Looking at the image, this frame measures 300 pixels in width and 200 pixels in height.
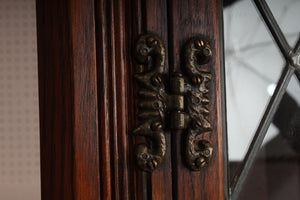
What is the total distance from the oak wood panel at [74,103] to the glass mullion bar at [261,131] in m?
0.15

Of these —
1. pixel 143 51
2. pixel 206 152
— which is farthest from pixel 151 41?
pixel 206 152

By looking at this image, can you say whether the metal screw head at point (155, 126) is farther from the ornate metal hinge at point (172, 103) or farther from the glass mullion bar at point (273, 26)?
the glass mullion bar at point (273, 26)

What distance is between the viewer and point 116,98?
0.26m

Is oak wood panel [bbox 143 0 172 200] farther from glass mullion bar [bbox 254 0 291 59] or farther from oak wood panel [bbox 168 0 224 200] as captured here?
glass mullion bar [bbox 254 0 291 59]

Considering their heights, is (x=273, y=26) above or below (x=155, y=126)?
above

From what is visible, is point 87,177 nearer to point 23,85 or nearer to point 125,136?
point 125,136

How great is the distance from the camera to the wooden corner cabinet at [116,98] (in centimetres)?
25

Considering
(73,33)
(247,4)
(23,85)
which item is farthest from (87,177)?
(23,85)

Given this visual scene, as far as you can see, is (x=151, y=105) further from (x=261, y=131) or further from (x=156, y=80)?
(x=261, y=131)

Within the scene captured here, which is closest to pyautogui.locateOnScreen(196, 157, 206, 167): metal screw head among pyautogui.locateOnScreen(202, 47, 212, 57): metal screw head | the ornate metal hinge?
the ornate metal hinge

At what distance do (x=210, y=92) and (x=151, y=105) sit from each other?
66 mm

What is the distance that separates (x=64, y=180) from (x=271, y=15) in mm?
278

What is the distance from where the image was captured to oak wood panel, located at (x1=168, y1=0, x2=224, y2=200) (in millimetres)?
269

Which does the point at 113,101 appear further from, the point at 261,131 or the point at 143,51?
the point at 261,131
